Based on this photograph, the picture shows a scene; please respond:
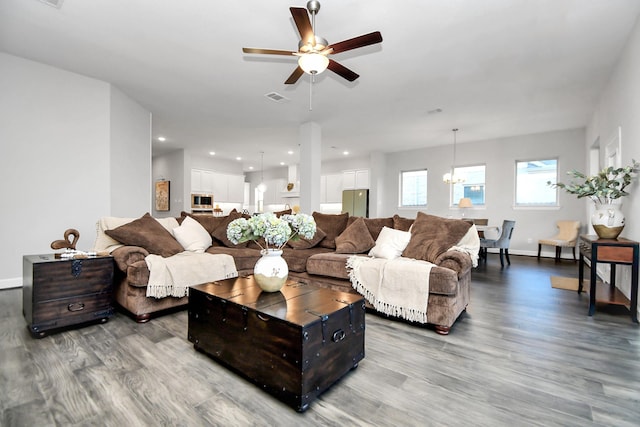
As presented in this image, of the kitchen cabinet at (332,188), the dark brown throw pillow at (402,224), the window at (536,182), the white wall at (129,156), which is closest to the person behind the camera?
the dark brown throw pillow at (402,224)

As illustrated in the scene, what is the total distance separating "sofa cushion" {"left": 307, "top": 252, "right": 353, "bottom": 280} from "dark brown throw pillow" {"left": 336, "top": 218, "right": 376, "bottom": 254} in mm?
241

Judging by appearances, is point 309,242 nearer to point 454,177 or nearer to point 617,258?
point 617,258

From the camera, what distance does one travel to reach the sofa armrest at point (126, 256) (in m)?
2.66

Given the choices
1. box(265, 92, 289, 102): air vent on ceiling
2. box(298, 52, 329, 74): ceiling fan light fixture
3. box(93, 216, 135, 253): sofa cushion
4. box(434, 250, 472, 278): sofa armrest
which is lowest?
box(434, 250, 472, 278): sofa armrest

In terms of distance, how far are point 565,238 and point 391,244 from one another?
18.1 feet

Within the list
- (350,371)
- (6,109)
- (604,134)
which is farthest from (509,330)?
(6,109)

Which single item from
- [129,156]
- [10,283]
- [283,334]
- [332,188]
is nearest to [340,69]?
[283,334]

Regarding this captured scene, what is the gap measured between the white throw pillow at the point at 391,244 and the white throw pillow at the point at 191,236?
209cm

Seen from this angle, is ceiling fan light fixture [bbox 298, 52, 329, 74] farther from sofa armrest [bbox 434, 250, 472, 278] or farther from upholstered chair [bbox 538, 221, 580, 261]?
upholstered chair [bbox 538, 221, 580, 261]

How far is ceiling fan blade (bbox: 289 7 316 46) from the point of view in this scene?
2137mm

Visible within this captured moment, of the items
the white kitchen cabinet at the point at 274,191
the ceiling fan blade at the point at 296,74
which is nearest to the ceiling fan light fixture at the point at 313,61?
the ceiling fan blade at the point at 296,74

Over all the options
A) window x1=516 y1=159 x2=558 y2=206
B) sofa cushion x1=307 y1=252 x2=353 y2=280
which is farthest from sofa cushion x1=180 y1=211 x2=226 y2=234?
window x1=516 y1=159 x2=558 y2=206

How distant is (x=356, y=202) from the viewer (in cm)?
924

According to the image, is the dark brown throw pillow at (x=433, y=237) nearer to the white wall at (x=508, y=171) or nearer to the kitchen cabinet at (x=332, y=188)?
the white wall at (x=508, y=171)
